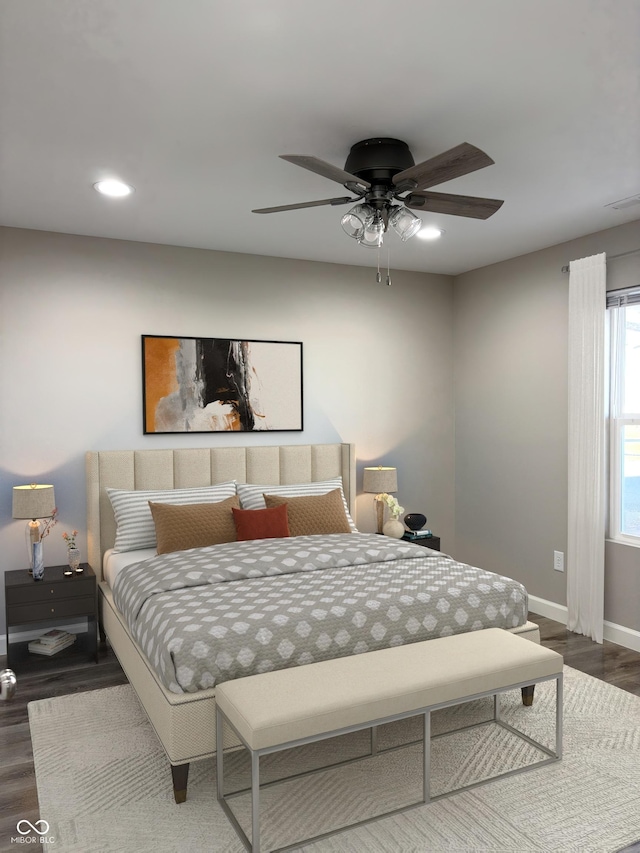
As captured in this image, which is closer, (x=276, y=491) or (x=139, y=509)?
(x=139, y=509)

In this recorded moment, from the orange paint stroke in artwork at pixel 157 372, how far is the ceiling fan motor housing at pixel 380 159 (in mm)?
2125

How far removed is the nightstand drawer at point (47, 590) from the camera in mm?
3613

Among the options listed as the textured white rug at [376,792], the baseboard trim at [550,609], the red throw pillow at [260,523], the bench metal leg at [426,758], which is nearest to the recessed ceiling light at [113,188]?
the red throw pillow at [260,523]

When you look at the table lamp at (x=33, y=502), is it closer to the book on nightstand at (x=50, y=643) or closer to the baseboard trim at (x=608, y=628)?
the book on nightstand at (x=50, y=643)

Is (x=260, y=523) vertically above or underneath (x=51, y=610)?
above

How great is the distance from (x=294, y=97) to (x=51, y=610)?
118 inches

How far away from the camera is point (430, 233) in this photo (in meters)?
4.15

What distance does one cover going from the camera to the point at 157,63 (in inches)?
83.4

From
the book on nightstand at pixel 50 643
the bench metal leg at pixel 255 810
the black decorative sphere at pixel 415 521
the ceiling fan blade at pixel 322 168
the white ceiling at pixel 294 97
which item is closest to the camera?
the white ceiling at pixel 294 97

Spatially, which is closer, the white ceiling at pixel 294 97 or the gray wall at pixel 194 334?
the white ceiling at pixel 294 97

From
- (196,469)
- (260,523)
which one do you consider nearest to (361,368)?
(196,469)

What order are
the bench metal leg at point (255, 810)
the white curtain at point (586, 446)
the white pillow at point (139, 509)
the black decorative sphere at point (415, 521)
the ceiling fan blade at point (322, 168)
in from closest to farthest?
the bench metal leg at point (255, 810) < the ceiling fan blade at point (322, 168) < the white pillow at point (139, 509) < the white curtain at point (586, 446) < the black decorative sphere at point (415, 521)

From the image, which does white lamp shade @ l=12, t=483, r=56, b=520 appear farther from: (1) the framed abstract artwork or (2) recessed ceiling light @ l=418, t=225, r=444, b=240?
(2) recessed ceiling light @ l=418, t=225, r=444, b=240

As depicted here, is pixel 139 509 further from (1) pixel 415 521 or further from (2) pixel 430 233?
(2) pixel 430 233
